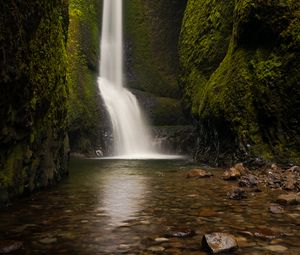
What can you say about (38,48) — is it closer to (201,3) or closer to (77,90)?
(201,3)

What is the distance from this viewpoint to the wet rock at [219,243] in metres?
4.29

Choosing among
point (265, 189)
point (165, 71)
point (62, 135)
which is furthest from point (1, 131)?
point (165, 71)

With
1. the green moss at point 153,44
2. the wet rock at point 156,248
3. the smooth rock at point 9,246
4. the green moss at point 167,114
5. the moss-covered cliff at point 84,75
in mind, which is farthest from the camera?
the green moss at point 153,44

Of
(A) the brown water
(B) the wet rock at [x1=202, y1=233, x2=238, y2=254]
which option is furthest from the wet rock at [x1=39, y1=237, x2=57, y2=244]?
(B) the wet rock at [x1=202, y1=233, x2=238, y2=254]

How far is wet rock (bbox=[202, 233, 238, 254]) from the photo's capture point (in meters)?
4.29

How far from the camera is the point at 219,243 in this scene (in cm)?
439

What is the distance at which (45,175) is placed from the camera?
9.11 metres

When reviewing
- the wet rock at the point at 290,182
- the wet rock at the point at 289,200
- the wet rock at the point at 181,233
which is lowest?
the wet rock at the point at 181,233

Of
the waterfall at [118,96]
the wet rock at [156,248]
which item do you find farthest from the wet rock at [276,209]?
the waterfall at [118,96]

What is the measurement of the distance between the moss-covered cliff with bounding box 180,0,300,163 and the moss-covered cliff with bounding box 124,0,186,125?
505 inches

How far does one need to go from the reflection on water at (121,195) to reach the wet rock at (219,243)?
5.33 feet

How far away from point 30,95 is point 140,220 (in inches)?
135

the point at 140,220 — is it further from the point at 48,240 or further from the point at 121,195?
the point at 121,195

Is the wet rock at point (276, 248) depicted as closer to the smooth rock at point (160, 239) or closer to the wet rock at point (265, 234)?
the wet rock at point (265, 234)
